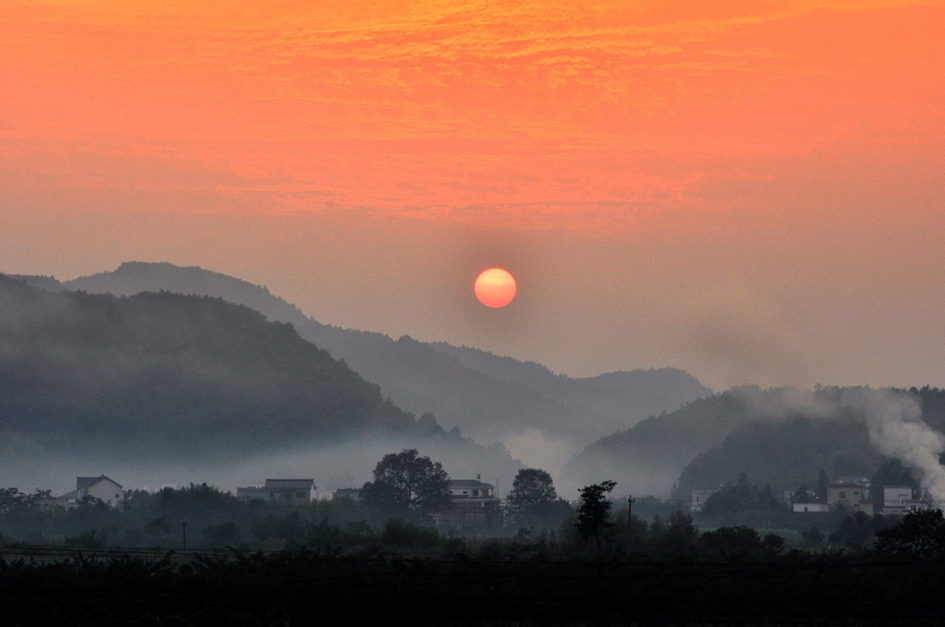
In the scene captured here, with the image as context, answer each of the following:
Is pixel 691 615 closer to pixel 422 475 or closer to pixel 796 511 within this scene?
pixel 422 475

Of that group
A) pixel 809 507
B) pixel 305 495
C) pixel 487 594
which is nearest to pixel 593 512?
pixel 487 594

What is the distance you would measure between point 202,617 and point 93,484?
442 feet

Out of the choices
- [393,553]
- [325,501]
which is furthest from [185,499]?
[393,553]

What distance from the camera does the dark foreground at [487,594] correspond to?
228 ft

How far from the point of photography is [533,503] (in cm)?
16025

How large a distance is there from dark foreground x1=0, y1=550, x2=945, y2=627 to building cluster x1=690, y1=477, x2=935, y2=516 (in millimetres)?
83214

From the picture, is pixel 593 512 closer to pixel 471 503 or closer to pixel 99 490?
pixel 471 503

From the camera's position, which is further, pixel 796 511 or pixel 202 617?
pixel 796 511

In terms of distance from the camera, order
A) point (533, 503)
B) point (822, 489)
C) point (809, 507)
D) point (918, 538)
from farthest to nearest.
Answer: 1. point (822, 489)
2. point (809, 507)
3. point (533, 503)
4. point (918, 538)

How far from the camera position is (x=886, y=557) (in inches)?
3563

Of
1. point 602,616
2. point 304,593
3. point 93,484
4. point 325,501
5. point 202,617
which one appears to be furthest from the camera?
point 93,484

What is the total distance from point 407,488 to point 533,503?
1689 centimetres

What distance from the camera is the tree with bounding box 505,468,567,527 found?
15762cm

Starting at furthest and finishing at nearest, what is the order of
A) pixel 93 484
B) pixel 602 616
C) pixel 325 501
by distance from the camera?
pixel 93 484, pixel 325 501, pixel 602 616
